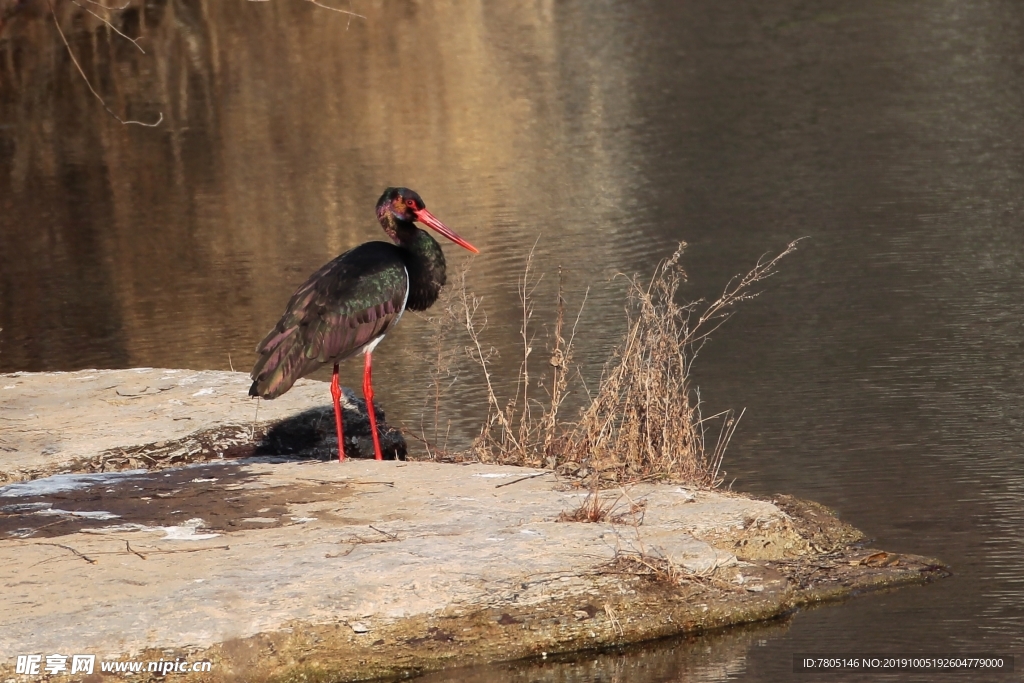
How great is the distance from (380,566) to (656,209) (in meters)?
9.75

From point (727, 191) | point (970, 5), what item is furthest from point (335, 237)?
point (970, 5)

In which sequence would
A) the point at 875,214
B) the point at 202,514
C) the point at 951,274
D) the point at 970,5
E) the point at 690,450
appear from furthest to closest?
the point at 970,5
the point at 875,214
the point at 951,274
the point at 690,450
the point at 202,514

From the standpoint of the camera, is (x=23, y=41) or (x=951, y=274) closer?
(x=951, y=274)

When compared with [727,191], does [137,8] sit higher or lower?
higher

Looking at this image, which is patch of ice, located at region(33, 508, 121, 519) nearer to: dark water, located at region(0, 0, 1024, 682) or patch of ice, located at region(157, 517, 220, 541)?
patch of ice, located at region(157, 517, 220, 541)

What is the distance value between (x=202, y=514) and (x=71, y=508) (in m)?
0.63

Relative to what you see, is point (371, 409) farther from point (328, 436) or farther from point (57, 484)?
point (57, 484)

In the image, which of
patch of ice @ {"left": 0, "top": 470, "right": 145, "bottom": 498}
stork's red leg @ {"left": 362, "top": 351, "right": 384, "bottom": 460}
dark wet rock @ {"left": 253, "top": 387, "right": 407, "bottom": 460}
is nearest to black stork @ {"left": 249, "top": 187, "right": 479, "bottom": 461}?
stork's red leg @ {"left": 362, "top": 351, "right": 384, "bottom": 460}

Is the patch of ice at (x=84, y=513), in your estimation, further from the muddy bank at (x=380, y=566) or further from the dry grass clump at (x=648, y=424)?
the dry grass clump at (x=648, y=424)

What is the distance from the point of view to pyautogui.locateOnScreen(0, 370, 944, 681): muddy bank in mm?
6367

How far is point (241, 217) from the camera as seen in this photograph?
59.7 ft

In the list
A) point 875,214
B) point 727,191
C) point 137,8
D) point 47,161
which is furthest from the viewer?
point 137,8

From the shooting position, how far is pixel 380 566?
6.66 meters

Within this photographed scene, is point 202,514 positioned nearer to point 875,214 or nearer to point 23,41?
point 875,214
